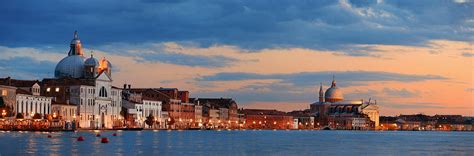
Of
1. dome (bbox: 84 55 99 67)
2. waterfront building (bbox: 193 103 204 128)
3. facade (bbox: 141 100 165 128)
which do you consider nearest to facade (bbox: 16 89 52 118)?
dome (bbox: 84 55 99 67)

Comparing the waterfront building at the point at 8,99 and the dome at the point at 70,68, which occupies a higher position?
the dome at the point at 70,68

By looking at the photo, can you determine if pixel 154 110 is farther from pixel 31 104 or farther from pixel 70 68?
pixel 31 104

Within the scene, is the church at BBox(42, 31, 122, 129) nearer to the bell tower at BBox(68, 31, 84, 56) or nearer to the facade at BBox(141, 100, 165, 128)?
the bell tower at BBox(68, 31, 84, 56)

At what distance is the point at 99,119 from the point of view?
139m

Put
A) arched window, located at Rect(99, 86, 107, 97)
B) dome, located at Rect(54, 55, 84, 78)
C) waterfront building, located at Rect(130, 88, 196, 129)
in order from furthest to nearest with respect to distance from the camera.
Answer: waterfront building, located at Rect(130, 88, 196, 129), dome, located at Rect(54, 55, 84, 78), arched window, located at Rect(99, 86, 107, 97)

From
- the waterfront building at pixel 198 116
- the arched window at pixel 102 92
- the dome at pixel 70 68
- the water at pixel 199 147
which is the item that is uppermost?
the dome at pixel 70 68

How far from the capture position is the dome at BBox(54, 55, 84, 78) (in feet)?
462

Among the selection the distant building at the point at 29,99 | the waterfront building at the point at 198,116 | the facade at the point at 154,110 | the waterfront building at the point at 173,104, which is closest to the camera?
the distant building at the point at 29,99

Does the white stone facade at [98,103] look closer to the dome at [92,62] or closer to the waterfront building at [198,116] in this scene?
the dome at [92,62]

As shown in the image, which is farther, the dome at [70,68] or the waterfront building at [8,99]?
the dome at [70,68]

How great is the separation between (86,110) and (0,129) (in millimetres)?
30792

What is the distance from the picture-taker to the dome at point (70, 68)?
141 metres

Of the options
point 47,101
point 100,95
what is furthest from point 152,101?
point 47,101

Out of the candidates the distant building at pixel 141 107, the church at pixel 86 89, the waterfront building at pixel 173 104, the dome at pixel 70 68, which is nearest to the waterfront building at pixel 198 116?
the waterfront building at pixel 173 104
